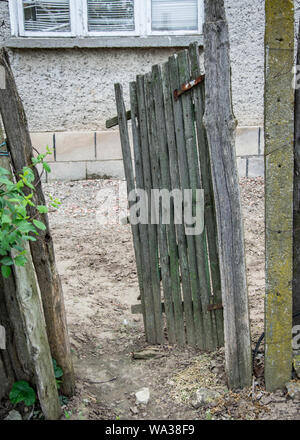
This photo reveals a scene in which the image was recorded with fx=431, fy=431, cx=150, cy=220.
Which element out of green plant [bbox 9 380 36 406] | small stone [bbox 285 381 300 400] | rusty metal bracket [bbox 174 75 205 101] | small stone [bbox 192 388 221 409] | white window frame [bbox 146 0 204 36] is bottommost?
small stone [bbox 192 388 221 409]

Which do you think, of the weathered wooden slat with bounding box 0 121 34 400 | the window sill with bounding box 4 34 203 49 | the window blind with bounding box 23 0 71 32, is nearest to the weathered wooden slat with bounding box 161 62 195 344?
the weathered wooden slat with bounding box 0 121 34 400

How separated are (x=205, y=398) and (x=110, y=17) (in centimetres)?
529

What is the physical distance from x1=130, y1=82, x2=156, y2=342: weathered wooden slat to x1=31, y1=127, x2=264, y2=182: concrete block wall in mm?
2893

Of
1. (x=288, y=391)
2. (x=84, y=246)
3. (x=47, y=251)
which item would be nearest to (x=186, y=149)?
(x=47, y=251)

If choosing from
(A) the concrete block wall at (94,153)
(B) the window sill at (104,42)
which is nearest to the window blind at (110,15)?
(B) the window sill at (104,42)

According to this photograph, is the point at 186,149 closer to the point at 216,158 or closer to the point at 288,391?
the point at 216,158

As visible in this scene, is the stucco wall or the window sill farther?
the stucco wall

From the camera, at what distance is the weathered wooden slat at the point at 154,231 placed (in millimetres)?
3168

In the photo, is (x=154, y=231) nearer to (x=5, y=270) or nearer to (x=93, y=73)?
(x=5, y=270)

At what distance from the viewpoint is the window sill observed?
5871 mm

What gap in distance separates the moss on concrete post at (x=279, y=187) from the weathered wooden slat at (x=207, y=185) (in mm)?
530

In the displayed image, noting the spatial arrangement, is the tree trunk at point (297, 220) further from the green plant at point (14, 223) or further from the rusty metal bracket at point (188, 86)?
the green plant at point (14, 223)

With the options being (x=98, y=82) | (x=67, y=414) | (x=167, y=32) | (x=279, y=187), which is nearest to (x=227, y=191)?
(x=279, y=187)

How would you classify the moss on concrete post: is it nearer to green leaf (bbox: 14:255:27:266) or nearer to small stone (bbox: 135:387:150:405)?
small stone (bbox: 135:387:150:405)
